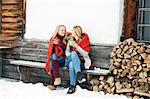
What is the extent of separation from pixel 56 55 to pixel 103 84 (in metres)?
1.10

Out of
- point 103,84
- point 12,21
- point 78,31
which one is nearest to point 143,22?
point 78,31

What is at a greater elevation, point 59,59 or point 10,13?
point 10,13

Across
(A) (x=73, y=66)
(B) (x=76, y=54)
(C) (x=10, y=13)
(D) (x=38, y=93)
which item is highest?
(C) (x=10, y=13)

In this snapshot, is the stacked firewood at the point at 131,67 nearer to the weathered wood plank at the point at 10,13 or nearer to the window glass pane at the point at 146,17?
the window glass pane at the point at 146,17

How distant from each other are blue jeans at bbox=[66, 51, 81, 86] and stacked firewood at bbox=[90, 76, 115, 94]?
36cm

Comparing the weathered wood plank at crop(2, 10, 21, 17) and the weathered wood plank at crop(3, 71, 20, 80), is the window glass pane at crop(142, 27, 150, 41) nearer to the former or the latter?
the weathered wood plank at crop(2, 10, 21, 17)

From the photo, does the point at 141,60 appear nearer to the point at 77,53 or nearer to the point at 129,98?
the point at 129,98

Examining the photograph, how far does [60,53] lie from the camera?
7438 millimetres

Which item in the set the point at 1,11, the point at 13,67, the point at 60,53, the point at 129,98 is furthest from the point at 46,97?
the point at 1,11

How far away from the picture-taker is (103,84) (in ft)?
23.3

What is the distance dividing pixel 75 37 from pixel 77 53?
13.0 inches

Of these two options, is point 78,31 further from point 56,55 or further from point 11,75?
point 11,75

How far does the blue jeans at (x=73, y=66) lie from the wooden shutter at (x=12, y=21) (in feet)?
6.32

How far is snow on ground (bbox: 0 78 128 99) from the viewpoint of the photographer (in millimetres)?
6887
